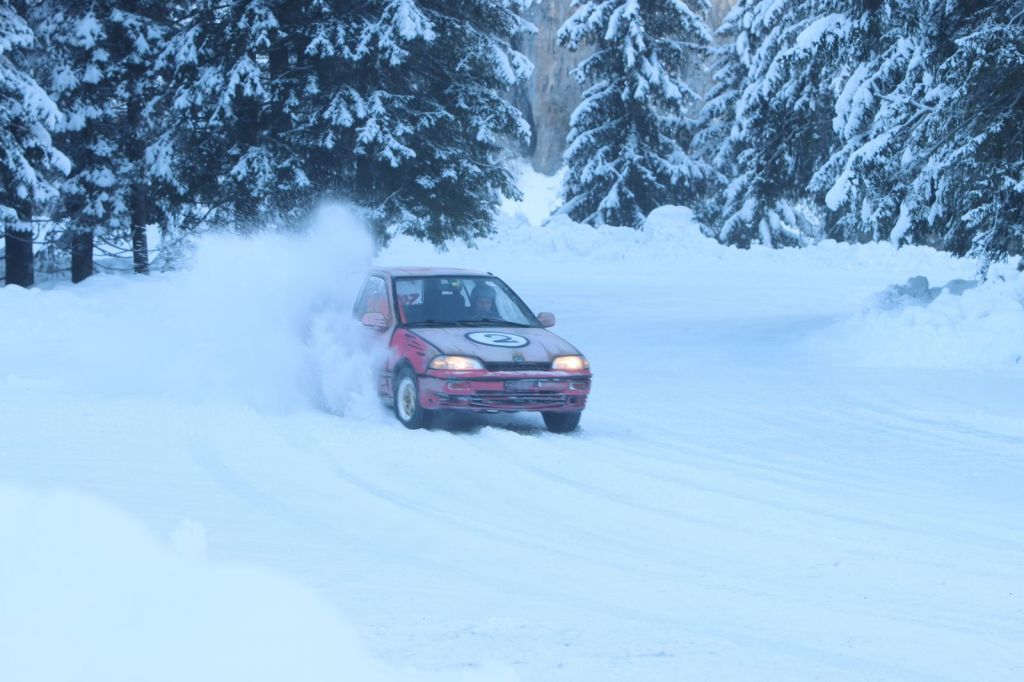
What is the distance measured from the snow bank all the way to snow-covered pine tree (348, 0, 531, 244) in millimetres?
17923

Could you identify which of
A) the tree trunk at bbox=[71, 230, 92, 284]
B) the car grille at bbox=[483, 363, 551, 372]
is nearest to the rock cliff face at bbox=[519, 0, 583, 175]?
the tree trunk at bbox=[71, 230, 92, 284]

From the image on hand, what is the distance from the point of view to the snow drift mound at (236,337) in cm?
1262

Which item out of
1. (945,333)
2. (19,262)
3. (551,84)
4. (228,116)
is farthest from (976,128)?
(551,84)

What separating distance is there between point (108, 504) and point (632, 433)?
5240 millimetres

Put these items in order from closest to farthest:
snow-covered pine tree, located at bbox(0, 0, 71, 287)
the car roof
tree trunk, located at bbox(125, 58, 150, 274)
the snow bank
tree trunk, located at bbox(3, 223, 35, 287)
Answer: the snow bank, the car roof, snow-covered pine tree, located at bbox(0, 0, 71, 287), tree trunk, located at bbox(3, 223, 35, 287), tree trunk, located at bbox(125, 58, 150, 274)

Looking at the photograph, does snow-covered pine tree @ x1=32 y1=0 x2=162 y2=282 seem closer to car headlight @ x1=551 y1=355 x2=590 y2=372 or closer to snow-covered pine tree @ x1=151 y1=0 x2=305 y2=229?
snow-covered pine tree @ x1=151 y1=0 x2=305 y2=229

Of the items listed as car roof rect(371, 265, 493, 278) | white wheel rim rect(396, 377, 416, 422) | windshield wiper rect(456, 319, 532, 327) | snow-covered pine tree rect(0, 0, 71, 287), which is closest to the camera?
white wheel rim rect(396, 377, 416, 422)

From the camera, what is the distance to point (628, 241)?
41.0m

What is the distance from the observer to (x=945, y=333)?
1670cm

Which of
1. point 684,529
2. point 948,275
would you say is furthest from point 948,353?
point 948,275

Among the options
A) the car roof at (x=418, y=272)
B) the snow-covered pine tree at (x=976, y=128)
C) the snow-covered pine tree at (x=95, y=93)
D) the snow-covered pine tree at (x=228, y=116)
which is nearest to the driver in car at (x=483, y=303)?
the car roof at (x=418, y=272)

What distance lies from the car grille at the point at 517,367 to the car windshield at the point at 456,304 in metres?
1.00

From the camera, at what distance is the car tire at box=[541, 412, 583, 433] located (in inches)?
449

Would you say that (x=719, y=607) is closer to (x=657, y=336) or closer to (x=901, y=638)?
(x=901, y=638)
